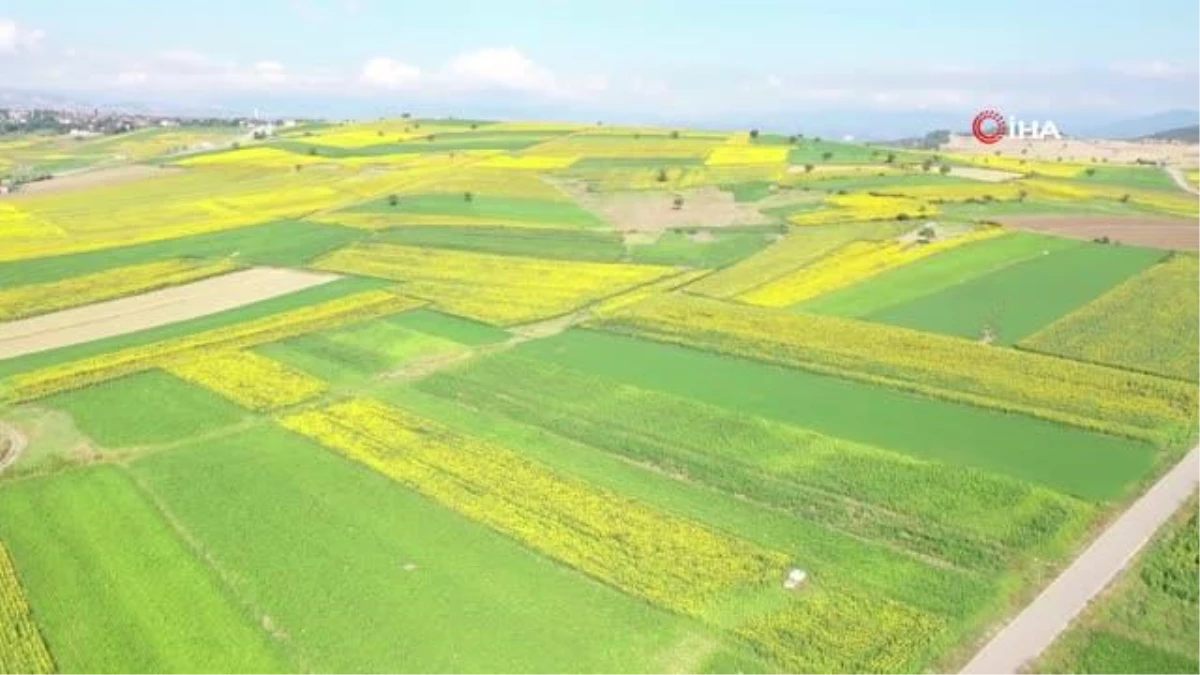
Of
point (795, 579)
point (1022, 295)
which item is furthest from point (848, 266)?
point (795, 579)

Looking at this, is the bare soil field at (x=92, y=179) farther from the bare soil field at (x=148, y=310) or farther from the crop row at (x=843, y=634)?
the crop row at (x=843, y=634)

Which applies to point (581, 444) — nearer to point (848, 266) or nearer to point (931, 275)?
point (848, 266)

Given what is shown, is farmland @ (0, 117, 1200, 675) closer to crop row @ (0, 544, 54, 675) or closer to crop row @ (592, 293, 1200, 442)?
crop row @ (0, 544, 54, 675)

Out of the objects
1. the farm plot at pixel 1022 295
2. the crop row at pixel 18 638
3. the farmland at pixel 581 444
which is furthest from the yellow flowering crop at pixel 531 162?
the crop row at pixel 18 638

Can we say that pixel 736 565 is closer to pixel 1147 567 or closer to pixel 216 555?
pixel 1147 567

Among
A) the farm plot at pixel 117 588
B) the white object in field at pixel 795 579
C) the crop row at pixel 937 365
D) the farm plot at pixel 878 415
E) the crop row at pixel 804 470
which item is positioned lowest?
the farm plot at pixel 117 588
